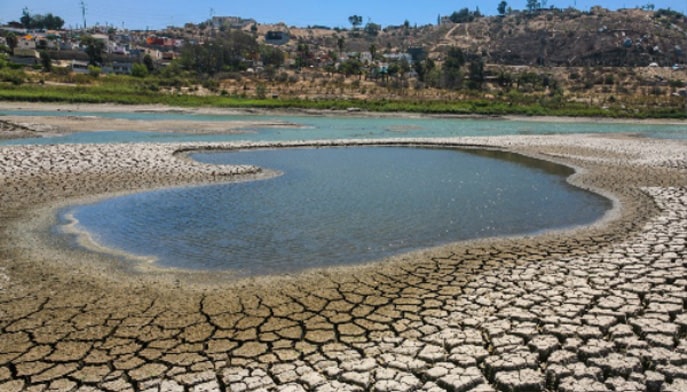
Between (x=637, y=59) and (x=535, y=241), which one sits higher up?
(x=637, y=59)

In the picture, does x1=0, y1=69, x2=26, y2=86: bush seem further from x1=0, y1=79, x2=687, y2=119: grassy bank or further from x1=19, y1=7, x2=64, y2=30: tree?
x1=19, y1=7, x2=64, y2=30: tree

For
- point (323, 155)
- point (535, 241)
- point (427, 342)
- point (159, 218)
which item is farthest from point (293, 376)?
point (323, 155)

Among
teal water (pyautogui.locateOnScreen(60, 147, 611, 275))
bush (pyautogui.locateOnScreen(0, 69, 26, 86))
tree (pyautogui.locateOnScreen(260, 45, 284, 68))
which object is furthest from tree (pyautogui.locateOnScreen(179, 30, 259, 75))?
teal water (pyautogui.locateOnScreen(60, 147, 611, 275))

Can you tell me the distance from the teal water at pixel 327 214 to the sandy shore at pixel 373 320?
0.83 m

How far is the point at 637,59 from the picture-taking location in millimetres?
116250

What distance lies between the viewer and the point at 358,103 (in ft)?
192

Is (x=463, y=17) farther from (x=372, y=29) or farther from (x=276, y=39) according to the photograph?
(x=276, y=39)

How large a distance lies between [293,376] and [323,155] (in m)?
17.6

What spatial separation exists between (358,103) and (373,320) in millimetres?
53372

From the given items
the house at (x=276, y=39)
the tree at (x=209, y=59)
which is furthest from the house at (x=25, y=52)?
the house at (x=276, y=39)

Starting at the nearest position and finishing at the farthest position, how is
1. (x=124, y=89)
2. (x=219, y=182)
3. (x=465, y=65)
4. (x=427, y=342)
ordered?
(x=427, y=342) < (x=219, y=182) < (x=124, y=89) < (x=465, y=65)

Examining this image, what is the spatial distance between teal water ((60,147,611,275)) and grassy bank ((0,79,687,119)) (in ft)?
122

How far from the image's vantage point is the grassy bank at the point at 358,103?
5338 centimetres

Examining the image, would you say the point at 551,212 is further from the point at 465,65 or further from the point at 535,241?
the point at 465,65
